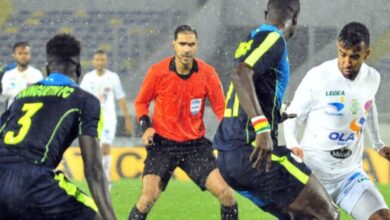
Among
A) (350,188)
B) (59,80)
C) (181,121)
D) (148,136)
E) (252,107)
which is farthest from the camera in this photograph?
(181,121)

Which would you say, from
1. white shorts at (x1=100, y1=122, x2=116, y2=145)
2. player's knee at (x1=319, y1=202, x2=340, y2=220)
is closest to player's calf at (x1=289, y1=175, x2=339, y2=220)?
player's knee at (x1=319, y1=202, x2=340, y2=220)

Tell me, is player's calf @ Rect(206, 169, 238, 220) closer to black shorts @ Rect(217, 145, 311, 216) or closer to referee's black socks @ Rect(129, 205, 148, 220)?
referee's black socks @ Rect(129, 205, 148, 220)

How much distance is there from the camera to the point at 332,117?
7.30 metres

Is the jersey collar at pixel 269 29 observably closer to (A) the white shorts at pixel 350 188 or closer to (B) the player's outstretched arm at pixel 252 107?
(B) the player's outstretched arm at pixel 252 107

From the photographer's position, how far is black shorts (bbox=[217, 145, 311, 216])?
6.04 meters

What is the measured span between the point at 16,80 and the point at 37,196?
1035 centimetres

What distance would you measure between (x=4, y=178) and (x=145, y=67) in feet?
49.7

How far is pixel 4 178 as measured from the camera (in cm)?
521

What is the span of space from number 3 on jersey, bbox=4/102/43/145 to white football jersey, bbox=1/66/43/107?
9895mm

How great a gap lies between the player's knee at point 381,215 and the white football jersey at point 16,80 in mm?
8980

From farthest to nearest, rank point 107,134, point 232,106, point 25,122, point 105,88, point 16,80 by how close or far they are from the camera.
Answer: point 105,88 < point 107,134 < point 16,80 < point 232,106 < point 25,122

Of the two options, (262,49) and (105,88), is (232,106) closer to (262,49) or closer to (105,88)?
(262,49)

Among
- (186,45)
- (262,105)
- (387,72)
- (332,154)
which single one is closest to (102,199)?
(262,105)

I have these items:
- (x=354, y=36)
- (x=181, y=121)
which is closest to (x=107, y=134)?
(x=181, y=121)
